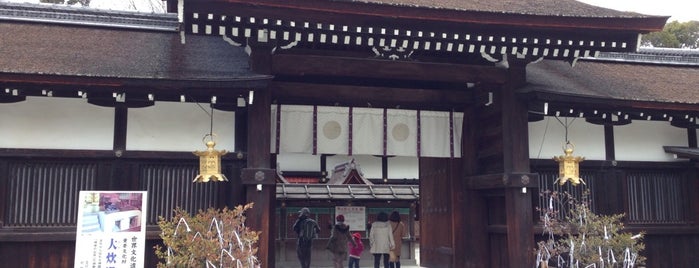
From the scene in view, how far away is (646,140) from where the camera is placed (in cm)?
1062

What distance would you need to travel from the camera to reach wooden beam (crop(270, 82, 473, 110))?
29.9ft

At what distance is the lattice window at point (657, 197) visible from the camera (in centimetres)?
1029

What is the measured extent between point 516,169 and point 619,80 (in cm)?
359

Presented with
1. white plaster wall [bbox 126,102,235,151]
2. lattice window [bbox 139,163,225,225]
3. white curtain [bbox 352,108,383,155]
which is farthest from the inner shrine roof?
lattice window [bbox 139,163,225,225]

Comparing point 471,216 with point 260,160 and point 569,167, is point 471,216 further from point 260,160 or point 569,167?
point 260,160

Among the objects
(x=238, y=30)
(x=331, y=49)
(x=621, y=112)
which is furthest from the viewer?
(x=621, y=112)

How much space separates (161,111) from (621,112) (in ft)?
23.6

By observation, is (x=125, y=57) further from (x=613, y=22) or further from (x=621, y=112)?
(x=621, y=112)

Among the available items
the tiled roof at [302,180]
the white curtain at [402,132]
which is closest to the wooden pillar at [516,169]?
the white curtain at [402,132]

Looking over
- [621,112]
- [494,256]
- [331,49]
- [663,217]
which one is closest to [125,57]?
[331,49]

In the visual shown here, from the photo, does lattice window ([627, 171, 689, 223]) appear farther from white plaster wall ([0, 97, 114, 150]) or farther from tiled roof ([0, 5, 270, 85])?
white plaster wall ([0, 97, 114, 150])

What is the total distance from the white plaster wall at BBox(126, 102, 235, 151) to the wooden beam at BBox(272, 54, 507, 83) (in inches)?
50.6

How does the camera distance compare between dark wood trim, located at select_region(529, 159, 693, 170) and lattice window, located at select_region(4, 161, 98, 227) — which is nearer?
lattice window, located at select_region(4, 161, 98, 227)

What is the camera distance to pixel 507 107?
8938mm
